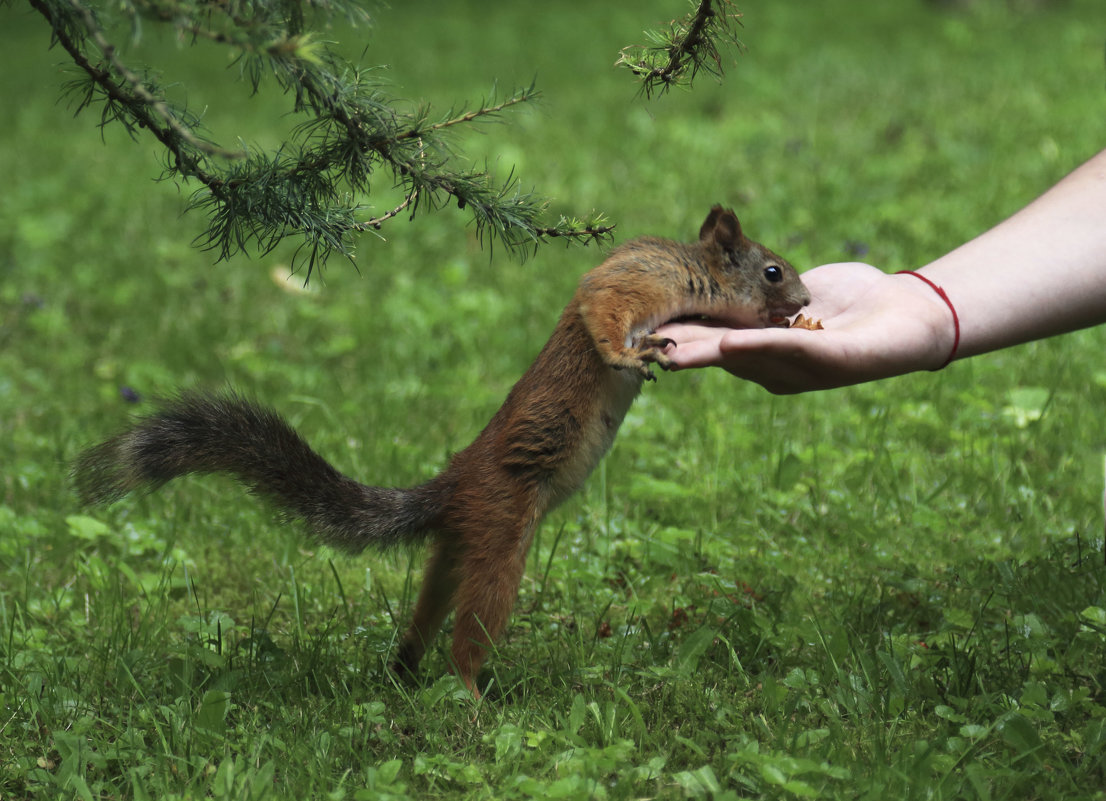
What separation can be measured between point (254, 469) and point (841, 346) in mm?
1205

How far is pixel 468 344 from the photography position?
4.65 meters

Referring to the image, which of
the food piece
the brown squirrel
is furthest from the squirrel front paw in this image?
the food piece

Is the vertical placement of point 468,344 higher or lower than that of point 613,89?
lower

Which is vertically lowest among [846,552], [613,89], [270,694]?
[270,694]

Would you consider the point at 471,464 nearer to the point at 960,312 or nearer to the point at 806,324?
the point at 806,324

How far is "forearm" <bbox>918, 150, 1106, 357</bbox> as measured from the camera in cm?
236

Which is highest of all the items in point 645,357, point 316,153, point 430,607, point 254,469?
point 316,153

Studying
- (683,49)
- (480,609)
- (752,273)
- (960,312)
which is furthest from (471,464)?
(960,312)

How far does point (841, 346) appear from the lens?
Result: 213cm

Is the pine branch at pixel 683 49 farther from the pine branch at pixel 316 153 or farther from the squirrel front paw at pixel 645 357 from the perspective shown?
the squirrel front paw at pixel 645 357

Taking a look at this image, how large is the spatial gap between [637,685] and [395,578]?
91 centimetres

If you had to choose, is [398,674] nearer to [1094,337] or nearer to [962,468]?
[962,468]

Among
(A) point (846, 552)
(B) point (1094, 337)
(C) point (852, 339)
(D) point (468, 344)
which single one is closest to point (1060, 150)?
(B) point (1094, 337)

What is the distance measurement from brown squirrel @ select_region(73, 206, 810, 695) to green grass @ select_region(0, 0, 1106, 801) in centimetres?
21
